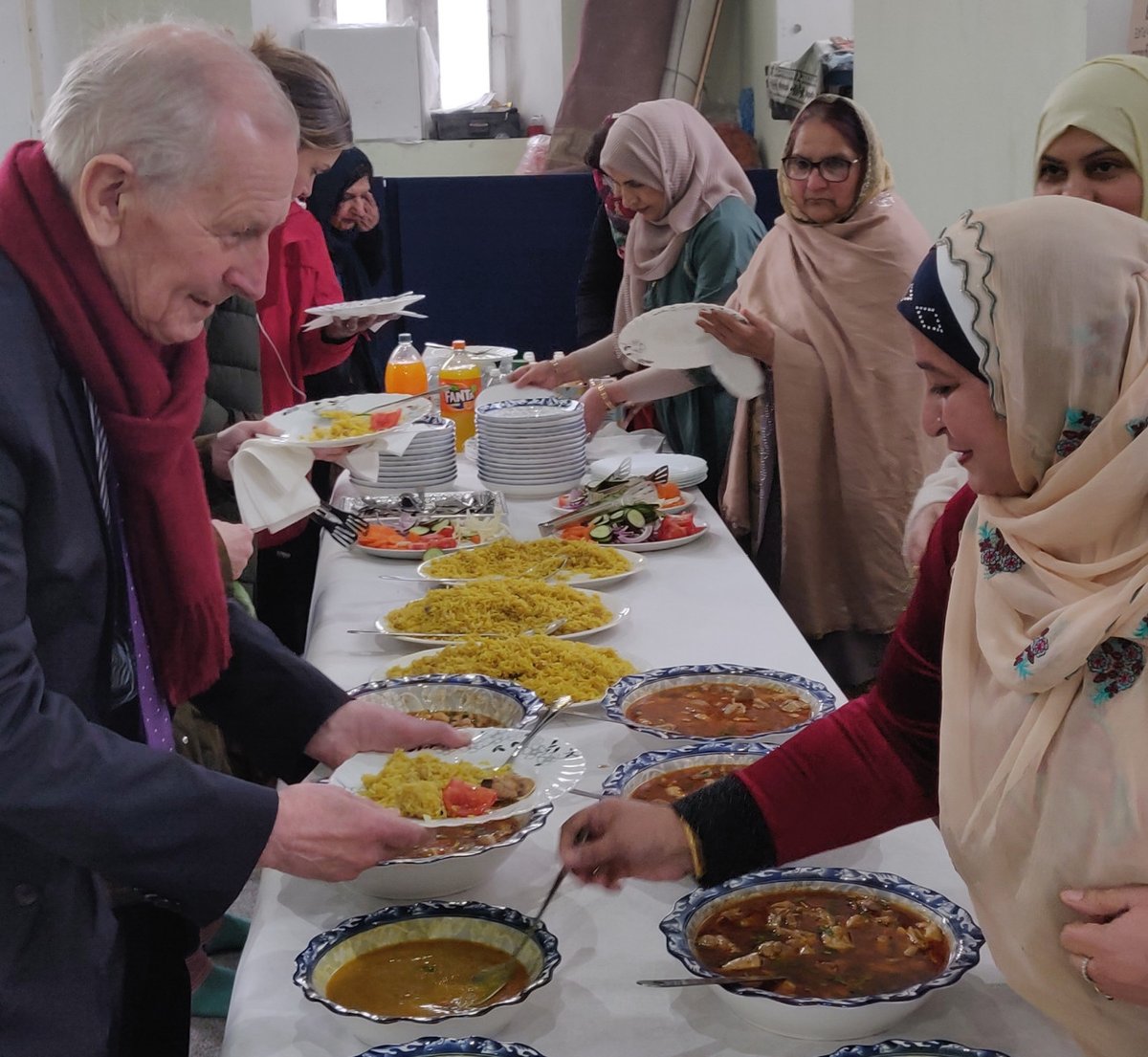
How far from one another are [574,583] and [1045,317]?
137 centimetres

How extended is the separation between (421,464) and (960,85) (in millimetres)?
1783

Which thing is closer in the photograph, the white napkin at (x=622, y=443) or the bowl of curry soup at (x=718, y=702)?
the bowl of curry soup at (x=718, y=702)

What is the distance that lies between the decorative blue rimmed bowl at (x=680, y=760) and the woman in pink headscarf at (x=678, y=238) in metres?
1.90

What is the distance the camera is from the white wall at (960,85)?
2.94 m

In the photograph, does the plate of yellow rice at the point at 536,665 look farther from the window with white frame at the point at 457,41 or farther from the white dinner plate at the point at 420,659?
the window with white frame at the point at 457,41

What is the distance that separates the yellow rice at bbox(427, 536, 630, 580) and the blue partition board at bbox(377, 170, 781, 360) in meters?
3.92

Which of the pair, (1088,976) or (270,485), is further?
(270,485)

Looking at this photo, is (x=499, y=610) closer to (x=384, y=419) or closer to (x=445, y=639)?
(x=445, y=639)

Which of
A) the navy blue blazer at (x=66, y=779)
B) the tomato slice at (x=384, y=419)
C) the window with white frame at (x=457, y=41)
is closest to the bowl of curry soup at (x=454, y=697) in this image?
the navy blue blazer at (x=66, y=779)

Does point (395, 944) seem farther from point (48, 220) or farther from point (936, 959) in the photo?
point (48, 220)

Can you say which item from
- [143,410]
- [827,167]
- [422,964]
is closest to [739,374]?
[827,167]

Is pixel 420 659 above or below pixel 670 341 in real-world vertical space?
below

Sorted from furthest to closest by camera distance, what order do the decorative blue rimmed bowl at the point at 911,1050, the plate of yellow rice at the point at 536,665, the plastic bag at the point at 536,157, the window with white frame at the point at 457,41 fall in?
the window with white frame at the point at 457,41 < the plastic bag at the point at 536,157 < the plate of yellow rice at the point at 536,665 < the decorative blue rimmed bowl at the point at 911,1050

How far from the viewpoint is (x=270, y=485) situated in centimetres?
227
